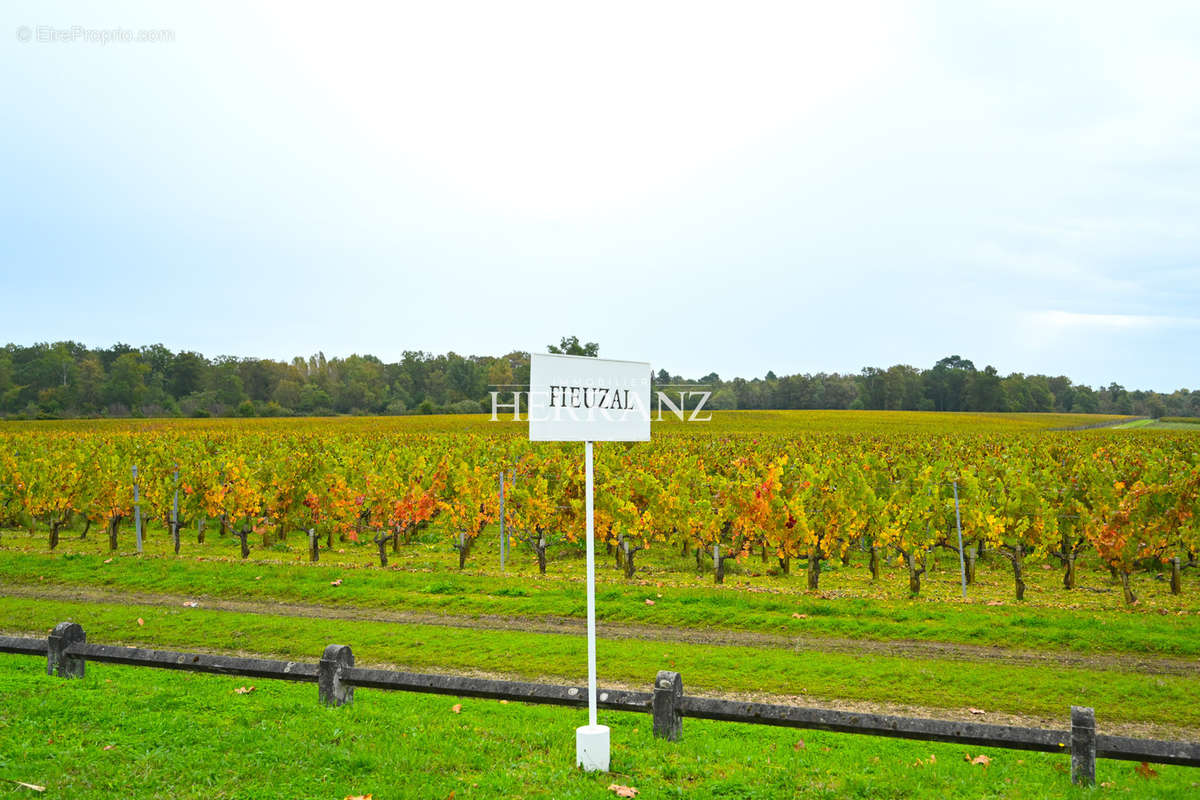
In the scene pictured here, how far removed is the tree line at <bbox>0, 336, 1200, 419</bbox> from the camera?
77062mm

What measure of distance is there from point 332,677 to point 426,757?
4.71 feet

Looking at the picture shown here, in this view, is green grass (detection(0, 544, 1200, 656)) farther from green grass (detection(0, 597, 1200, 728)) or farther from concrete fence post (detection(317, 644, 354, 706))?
concrete fence post (detection(317, 644, 354, 706))

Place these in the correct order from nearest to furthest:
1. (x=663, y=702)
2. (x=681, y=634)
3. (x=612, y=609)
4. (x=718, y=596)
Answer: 1. (x=663, y=702)
2. (x=681, y=634)
3. (x=612, y=609)
4. (x=718, y=596)

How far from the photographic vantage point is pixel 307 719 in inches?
275

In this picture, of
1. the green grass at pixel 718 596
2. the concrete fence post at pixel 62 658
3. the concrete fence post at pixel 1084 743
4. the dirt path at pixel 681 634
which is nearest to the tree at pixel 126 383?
the green grass at pixel 718 596

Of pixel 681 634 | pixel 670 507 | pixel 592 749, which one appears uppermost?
pixel 670 507

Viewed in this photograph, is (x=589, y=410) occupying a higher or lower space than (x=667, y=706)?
higher

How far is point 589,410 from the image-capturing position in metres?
6.15

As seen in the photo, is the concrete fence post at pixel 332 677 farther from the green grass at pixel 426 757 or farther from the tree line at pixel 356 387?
the tree line at pixel 356 387

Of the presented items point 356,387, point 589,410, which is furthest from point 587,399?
point 356,387

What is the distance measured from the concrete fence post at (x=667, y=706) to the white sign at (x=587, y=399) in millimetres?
2050

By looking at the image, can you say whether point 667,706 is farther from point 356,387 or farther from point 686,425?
point 356,387

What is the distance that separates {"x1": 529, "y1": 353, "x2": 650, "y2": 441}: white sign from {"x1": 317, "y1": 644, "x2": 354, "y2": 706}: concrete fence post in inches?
121

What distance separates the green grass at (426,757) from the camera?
5.80 meters
